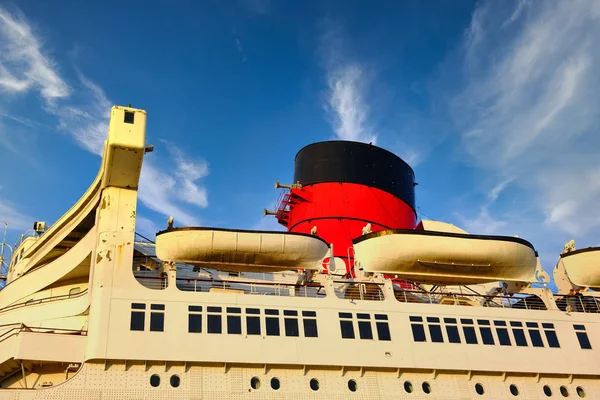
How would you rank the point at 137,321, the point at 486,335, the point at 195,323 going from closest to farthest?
the point at 137,321 → the point at 195,323 → the point at 486,335

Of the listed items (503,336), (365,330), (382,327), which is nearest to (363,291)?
(382,327)

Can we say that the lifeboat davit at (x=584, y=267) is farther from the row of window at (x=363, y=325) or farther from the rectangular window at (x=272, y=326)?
the rectangular window at (x=272, y=326)

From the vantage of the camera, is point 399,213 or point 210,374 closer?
point 210,374

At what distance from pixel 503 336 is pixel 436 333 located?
105 inches

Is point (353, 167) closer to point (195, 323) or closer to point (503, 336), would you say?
point (503, 336)

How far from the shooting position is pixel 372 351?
18203 mm

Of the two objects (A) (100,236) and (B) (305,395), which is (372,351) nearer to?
(B) (305,395)

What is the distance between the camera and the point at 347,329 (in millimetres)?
18500

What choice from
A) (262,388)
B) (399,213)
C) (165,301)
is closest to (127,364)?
(165,301)

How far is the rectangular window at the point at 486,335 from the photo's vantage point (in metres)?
19.8

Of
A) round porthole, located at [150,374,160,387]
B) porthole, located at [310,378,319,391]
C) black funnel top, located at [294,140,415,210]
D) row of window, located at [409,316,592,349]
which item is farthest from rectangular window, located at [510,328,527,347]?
round porthole, located at [150,374,160,387]

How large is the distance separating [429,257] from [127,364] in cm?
1084

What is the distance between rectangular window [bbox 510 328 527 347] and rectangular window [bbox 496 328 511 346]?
0.33 meters

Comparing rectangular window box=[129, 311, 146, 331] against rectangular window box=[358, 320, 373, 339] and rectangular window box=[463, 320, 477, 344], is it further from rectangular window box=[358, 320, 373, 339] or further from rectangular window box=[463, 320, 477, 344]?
rectangular window box=[463, 320, 477, 344]
